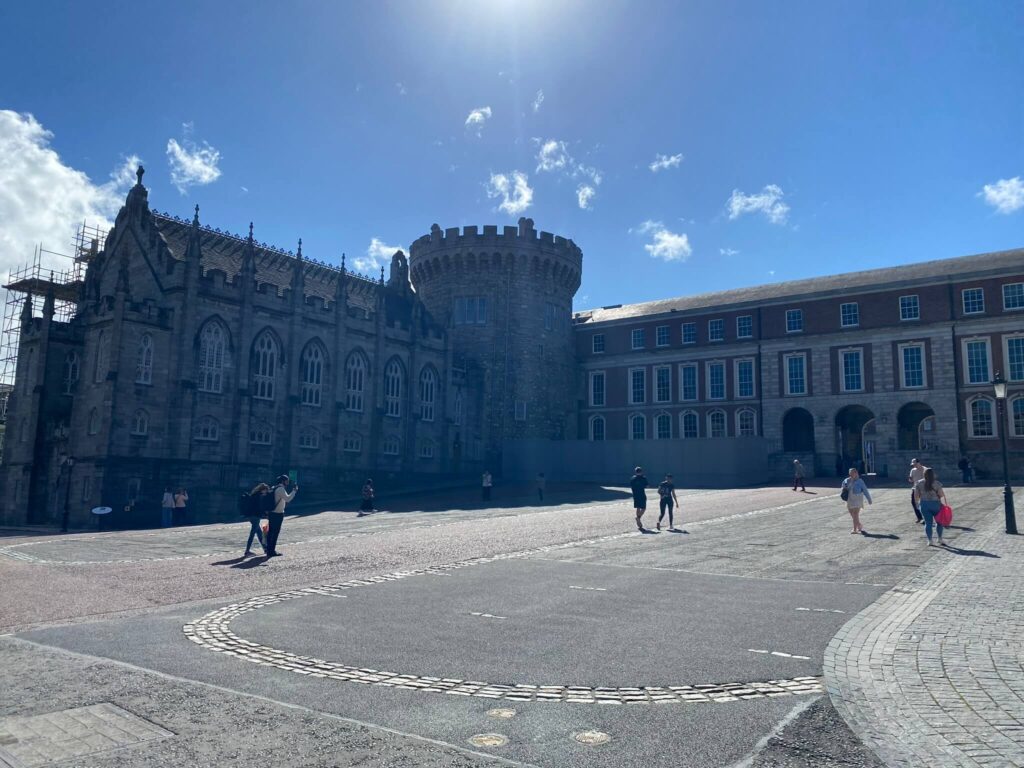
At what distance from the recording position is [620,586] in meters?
13.5

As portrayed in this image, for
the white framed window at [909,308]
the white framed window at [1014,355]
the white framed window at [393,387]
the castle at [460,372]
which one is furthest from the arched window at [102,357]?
the white framed window at [1014,355]

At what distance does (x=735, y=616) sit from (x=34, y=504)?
41.0 meters

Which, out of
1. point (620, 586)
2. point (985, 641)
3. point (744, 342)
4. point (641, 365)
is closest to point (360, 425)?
point (641, 365)

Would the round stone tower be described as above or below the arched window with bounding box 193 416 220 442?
above

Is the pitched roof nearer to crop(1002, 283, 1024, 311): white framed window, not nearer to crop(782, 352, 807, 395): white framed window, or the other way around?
crop(1002, 283, 1024, 311): white framed window

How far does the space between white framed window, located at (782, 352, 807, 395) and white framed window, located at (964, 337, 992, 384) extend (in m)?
9.72

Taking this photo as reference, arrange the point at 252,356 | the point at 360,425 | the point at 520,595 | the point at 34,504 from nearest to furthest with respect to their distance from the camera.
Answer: the point at 520,595 < the point at 34,504 < the point at 252,356 < the point at 360,425

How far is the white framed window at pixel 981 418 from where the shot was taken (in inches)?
1911

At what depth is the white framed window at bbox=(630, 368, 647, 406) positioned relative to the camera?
6275 centimetres

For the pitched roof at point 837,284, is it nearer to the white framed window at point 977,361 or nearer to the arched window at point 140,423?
the white framed window at point 977,361

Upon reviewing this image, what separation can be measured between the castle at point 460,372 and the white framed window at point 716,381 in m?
0.16

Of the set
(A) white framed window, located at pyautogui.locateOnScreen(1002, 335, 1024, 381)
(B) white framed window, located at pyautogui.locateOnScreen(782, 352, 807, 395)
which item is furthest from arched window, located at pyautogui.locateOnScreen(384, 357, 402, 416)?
(A) white framed window, located at pyautogui.locateOnScreen(1002, 335, 1024, 381)

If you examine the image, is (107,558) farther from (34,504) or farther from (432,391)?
(432,391)

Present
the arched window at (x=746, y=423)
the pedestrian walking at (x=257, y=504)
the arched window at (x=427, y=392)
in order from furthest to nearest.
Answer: the arched window at (x=746, y=423)
the arched window at (x=427, y=392)
the pedestrian walking at (x=257, y=504)
